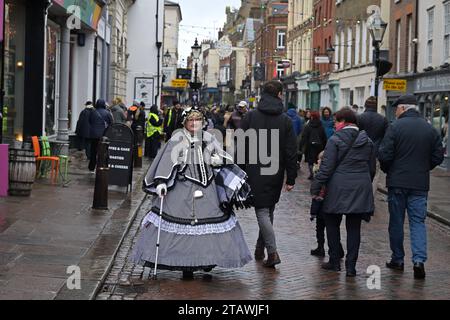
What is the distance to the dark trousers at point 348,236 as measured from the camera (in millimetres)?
9219

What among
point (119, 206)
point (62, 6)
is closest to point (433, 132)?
point (119, 206)

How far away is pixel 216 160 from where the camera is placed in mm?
8914

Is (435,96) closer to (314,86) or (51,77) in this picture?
(51,77)

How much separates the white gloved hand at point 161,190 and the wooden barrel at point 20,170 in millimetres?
5669

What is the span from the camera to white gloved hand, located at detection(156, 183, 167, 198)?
28.1 feet

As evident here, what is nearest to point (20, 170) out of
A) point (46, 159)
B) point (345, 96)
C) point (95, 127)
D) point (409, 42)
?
point (46, 159)

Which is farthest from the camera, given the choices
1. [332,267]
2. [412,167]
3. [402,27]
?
[402,27]

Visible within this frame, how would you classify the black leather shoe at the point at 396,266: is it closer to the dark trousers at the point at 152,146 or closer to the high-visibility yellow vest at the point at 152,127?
the high-visibility yellow vest at the point at 152,127

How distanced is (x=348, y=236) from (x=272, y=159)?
3.81 feet

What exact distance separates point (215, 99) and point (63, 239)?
116352 mm

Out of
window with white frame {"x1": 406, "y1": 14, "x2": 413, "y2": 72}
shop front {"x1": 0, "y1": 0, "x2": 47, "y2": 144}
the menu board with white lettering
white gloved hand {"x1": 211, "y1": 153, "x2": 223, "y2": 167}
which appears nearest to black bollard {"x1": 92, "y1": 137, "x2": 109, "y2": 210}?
the menu board with white lettering

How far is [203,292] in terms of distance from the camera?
26.8ft

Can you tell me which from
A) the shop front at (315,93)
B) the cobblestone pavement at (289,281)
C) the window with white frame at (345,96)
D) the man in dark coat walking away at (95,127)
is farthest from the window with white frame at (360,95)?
the cobblestone pavement at (289,281)

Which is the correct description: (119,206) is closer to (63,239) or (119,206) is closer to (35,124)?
(63,239)
